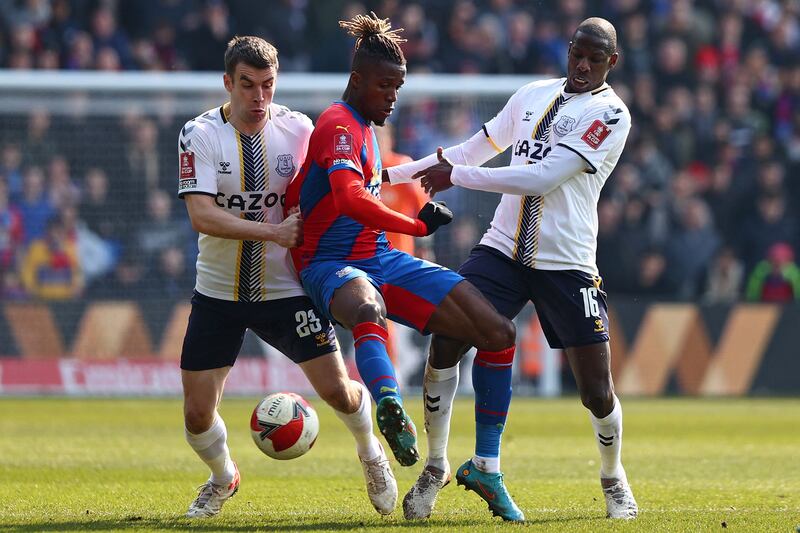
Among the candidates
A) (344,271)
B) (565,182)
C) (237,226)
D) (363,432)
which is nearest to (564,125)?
(565,182)

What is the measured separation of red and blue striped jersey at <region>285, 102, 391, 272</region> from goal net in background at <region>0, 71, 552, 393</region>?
8.90 m

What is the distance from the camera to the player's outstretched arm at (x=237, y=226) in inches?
272

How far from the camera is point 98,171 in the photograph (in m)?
17.2

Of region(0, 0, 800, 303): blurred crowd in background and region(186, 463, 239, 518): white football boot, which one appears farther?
region(0, 0, 800, 303): blurred crowd in background

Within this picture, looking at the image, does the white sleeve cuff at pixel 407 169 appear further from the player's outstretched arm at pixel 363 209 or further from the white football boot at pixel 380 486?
the white football boot at pixel 380 486

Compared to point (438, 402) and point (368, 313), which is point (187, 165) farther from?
point (438, 402)

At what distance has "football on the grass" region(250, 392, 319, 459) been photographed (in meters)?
7.14

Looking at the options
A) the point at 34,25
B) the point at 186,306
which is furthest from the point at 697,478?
the point at 34,25

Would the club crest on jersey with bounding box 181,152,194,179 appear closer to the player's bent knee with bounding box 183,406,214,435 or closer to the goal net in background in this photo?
the player's bent knee with bounding box 183,406,214,435

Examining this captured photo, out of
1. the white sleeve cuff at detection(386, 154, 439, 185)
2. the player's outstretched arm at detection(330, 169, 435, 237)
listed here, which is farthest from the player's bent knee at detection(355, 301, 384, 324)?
the white sleeve cuff at detection(386, 154, 439, 185)

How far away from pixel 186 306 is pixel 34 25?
5169mm

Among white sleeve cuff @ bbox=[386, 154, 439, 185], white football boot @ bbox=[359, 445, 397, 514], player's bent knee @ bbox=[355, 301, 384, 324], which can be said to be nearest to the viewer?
player's bent knee @ bbox=[355, 301, 384, 324]

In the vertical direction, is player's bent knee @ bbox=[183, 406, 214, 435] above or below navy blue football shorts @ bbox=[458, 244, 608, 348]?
below

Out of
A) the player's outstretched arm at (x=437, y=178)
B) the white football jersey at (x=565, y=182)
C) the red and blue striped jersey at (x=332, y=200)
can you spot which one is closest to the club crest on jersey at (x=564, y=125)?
the white football jersey at (x=565, y=182)
